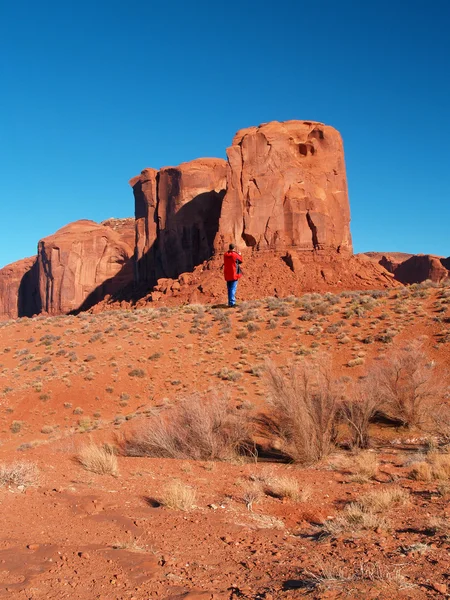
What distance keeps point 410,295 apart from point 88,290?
56803 millimetres

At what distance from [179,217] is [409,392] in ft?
156

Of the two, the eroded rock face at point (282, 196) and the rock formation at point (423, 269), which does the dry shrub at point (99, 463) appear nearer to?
the eroded rock face at point (282, 196)

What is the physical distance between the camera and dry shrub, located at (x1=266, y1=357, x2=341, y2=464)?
354 inches

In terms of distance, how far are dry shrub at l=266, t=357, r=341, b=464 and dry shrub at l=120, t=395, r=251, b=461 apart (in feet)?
2.88

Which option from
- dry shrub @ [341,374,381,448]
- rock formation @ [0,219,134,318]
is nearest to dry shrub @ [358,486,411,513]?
dry shrub @ [341,374,381,448]

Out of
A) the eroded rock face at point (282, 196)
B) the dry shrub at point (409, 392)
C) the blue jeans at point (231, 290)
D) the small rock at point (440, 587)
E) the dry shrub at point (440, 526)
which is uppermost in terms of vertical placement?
the eroded rock face at point (282, 196)

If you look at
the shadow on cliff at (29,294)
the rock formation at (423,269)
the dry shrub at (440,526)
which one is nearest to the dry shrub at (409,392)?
the dry shrub at (440,526)

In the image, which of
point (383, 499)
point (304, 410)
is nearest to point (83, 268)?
point (304, 410)

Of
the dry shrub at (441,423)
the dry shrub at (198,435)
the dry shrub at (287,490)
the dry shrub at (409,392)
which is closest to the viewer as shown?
the dry shrub at (287,490)

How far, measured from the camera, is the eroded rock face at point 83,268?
7062cm

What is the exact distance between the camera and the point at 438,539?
4477 mm

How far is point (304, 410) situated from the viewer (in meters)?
9.23

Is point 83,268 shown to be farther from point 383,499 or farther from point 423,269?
point 383,499

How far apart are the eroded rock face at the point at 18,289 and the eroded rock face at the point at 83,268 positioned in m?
12.5
